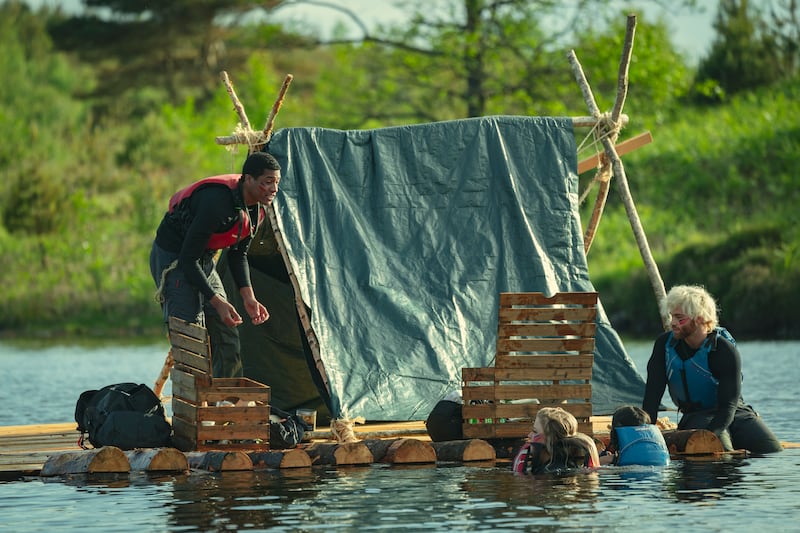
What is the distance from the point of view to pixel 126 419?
10211 millimetres

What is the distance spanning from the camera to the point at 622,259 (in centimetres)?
3175

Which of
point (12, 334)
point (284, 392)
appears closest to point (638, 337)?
point (12, 334)

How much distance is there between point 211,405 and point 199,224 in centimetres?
122

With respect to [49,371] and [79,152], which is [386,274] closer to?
[49,371]

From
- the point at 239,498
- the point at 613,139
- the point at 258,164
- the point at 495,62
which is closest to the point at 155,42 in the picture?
the point at 495,62

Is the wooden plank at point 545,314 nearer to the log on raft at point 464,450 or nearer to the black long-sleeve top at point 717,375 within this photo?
the black long-sleeve top at point 717,375

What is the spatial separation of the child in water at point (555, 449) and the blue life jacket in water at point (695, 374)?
0.84 metres

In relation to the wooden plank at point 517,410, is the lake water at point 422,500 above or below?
below

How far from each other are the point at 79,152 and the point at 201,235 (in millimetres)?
34627

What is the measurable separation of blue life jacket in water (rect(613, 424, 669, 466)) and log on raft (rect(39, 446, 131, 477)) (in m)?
3.26

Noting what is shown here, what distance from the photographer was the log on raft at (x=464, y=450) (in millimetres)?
10188

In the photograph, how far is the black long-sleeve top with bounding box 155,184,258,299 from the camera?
10.1 m

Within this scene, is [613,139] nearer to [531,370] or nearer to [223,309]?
[531,370]

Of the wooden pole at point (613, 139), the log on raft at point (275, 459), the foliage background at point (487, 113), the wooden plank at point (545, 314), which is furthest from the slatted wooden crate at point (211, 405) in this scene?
the foliage background at point (487, 113)
